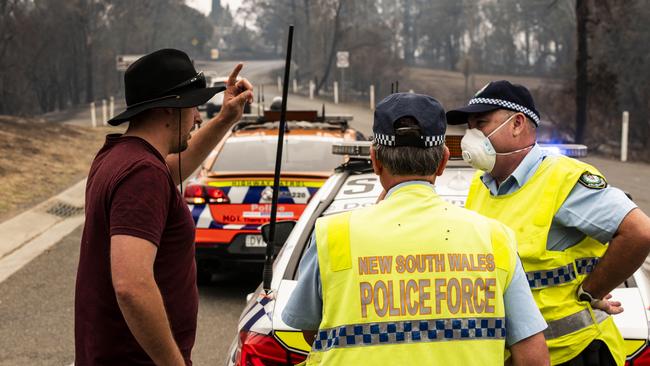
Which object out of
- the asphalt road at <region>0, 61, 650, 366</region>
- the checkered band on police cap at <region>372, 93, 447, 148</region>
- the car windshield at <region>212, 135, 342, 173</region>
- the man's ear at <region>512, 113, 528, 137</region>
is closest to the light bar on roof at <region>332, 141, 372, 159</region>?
the man's ear at <region>512, 113, 528, 137</region>

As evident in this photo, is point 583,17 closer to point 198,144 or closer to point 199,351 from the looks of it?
point 199,351

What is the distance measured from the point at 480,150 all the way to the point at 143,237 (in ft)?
4.93

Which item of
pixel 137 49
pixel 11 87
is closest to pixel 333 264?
pixel 11 87

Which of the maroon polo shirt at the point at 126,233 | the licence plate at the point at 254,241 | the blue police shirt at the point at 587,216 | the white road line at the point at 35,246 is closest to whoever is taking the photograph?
the maroon polo shirt at the point at 126,233

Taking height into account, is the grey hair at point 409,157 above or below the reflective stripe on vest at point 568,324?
above

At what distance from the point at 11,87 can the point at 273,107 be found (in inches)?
1477

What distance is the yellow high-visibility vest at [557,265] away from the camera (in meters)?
3.22

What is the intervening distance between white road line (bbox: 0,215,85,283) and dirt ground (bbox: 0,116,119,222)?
91 cm

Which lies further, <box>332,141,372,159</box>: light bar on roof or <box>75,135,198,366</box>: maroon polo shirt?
<box>332,141,372,159</box>: light bar on roof

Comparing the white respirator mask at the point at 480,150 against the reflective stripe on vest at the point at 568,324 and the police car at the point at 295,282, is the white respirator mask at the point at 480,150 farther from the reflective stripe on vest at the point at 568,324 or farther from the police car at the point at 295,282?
the reflective stripe on vest at the point at 568,324

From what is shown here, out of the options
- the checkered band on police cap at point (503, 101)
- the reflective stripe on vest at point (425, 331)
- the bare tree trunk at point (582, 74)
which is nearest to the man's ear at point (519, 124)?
the checkered band on police cap at point (503, 101)

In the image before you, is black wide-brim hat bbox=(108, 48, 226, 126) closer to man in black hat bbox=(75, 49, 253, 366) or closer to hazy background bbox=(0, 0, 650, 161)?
man in black hat bbox=(75, 49, 253, 366)

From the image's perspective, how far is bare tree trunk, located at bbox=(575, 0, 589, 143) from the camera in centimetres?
2464

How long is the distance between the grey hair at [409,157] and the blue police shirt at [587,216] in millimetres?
884
